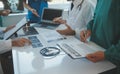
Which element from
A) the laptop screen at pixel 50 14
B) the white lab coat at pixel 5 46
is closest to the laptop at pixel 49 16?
the laptop screen at pixel 50 14

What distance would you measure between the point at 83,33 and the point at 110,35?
34 centimetres

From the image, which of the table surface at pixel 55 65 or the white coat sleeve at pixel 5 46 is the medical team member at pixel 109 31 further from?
the white coat sleeve at pixel 5 46

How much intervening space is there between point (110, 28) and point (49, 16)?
41.0 inches

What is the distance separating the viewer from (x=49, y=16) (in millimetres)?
1961

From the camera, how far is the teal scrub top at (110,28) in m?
0.96

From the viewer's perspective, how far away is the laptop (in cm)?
191

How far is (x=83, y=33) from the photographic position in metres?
1.37

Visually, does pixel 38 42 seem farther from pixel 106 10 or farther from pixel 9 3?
pixel 9 3

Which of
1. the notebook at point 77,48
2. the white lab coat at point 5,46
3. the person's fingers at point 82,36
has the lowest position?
the white lab coat at point 5,46

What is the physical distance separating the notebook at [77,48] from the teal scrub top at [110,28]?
0.09 m

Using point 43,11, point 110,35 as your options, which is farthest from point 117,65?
point 43,11

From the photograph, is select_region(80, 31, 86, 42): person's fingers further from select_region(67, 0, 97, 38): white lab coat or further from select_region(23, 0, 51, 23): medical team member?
select_region(23, 0, 51, 23): medical team member

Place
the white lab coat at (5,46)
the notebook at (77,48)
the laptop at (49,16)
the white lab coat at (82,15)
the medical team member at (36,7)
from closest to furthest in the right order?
the notebook at (77,48) < the white lab coat at (5,46) < the white lab coat at (82,15) < the laptop at (49,16) < the medical team member at (36,7)

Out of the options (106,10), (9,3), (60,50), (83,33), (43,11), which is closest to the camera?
(106,10)
